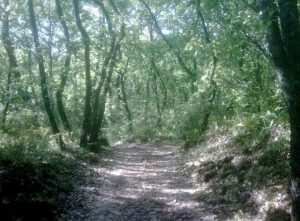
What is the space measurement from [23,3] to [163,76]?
A: 1891 centimetres

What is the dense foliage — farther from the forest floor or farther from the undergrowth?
the forest floor

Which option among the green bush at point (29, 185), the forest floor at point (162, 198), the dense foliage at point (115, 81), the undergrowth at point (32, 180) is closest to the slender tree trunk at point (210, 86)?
the dense foliage at point (115, 81)

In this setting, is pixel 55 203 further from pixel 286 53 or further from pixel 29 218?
pixel 286 53

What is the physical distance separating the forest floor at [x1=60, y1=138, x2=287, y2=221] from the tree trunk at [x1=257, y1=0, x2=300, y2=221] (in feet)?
4.40

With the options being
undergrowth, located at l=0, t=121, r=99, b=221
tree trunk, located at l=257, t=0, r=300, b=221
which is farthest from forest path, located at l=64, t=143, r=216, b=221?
tree trunk, located at l=257, t=0, r=300, b=221

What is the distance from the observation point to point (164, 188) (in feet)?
41.2

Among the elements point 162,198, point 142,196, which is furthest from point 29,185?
point 162,198

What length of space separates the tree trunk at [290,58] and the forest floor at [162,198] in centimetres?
134

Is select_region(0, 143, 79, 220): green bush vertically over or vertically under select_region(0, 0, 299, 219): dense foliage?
under

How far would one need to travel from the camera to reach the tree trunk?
6.40 meters

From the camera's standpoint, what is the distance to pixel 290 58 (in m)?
6.54

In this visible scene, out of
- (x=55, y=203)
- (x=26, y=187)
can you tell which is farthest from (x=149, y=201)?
(x=26, y=187)

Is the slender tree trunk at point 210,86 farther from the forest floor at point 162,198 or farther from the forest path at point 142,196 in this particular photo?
the forest floor at point 162,198

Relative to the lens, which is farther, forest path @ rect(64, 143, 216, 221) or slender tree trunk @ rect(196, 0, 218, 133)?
slender tree trunk @ rect(196, 0, 218, 133)
